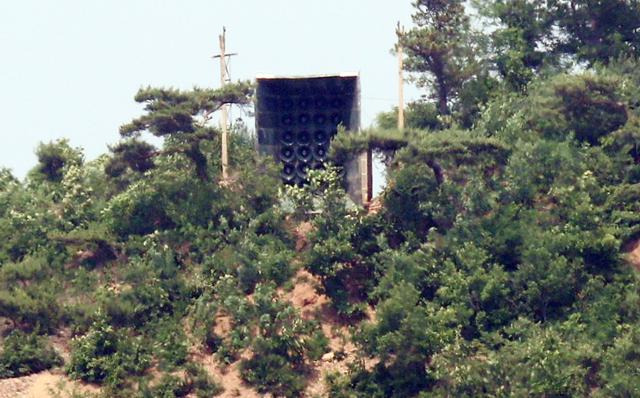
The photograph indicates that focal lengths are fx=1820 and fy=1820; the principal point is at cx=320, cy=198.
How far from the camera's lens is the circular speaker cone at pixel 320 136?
1558 inches

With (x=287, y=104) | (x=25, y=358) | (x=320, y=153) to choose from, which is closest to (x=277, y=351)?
(x=25, y=358)

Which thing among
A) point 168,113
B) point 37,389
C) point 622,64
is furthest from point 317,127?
point 37,389

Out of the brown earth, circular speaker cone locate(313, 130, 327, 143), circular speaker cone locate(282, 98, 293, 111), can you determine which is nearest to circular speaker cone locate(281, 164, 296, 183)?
circular speaker cone locate(313, 130, 327, 143)

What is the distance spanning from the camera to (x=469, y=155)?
35875 mm

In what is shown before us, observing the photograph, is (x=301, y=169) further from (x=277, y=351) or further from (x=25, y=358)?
(x=25, y=358)

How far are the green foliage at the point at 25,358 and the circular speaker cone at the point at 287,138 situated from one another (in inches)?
301

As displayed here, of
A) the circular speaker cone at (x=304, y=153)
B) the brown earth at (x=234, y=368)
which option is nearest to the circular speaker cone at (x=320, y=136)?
the circular speaker cone at (x=304, y=153)

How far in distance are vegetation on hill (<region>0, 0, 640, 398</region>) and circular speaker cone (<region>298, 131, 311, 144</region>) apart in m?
1.31

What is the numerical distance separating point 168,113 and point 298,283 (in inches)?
174

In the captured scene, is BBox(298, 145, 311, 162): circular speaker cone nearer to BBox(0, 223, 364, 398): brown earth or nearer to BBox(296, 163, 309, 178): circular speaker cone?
BBox(296, 163, 309, 178): circular speaker cone

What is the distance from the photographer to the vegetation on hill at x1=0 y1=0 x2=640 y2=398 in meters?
33.2

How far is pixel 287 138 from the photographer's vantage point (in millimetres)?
39625

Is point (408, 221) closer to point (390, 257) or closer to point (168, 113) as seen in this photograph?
point (390, 257)

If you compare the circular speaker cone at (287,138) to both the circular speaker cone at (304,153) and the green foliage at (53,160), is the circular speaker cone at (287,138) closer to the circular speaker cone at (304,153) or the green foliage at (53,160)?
the circular speaker cone at (304,153)
